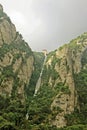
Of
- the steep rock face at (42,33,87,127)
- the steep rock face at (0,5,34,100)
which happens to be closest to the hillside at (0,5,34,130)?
the steep rock face at (0,5,34,100)

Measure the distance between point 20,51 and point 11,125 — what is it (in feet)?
177

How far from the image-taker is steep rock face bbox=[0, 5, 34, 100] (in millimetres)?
98625

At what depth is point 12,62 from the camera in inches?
4373

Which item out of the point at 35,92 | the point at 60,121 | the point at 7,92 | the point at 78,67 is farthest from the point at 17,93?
the point at 78,67

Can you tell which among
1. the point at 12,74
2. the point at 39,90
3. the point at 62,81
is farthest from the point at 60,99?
the point at 12,74

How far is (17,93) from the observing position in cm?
9856

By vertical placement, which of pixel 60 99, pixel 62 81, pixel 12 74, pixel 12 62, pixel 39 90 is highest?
pixel 12 62

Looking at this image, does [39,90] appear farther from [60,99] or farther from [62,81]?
[60,99]

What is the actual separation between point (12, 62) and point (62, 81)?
63.7 feet

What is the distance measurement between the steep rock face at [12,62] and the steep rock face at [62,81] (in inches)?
317

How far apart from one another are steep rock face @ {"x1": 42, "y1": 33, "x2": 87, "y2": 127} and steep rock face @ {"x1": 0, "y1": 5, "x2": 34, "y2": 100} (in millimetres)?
8047

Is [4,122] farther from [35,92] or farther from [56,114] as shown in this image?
[35,92]

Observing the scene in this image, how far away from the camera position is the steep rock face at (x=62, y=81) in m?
89.9

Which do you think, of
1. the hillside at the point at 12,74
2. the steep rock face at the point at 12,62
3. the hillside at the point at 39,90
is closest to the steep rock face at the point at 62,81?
the hillside at the point at 39,90
